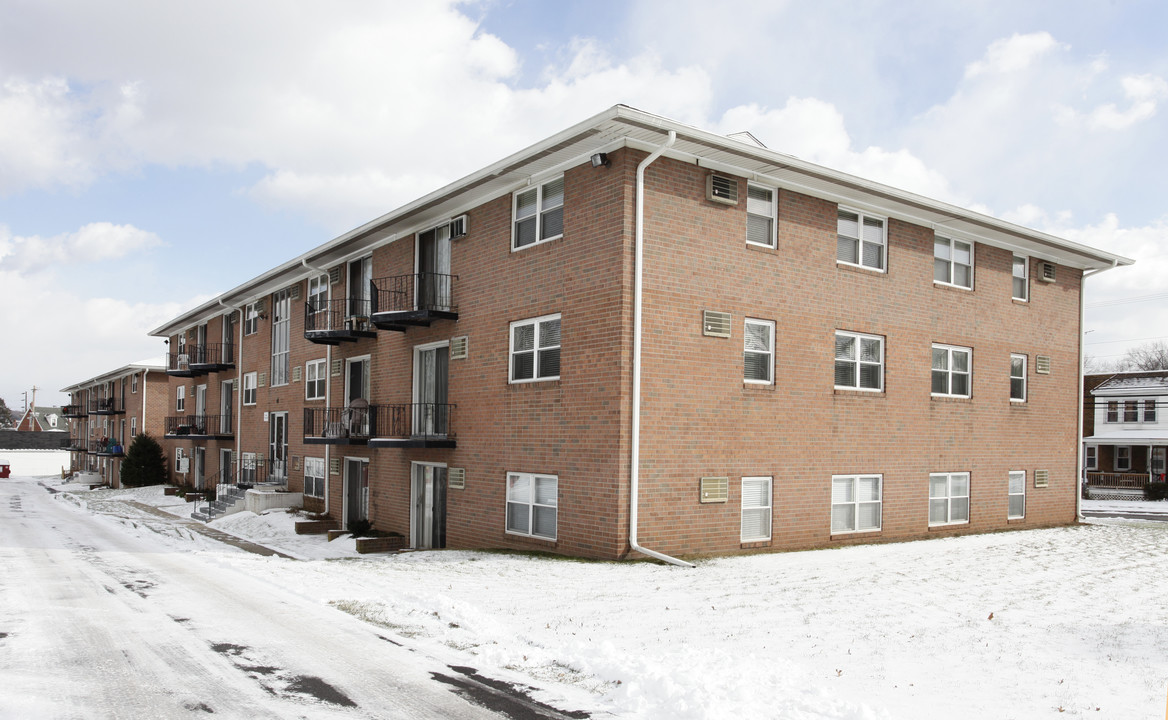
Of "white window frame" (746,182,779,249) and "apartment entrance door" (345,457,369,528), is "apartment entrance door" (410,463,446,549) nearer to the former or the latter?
"apartment entrance door" (345,457,369,528)

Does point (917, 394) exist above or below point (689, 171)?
below

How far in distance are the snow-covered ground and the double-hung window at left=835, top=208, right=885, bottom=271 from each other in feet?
20.0

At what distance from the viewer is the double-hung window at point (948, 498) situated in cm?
1866

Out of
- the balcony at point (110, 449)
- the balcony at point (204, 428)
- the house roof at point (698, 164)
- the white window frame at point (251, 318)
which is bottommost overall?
the balcony at point (110, 449)

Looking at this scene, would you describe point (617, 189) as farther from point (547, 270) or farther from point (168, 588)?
point (168, 588)

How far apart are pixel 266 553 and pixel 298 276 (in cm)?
1140

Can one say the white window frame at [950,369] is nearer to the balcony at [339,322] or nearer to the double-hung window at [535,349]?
the double-hung window at [535,349]

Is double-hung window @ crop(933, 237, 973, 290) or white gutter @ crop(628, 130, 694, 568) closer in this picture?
white gutter @ crop(628, 130, 694, 568)

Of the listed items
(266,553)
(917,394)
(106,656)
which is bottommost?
(266,553)

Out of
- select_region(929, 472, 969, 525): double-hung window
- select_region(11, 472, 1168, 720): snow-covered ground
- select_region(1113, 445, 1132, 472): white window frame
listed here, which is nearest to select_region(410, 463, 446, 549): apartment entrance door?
select_region(11, 472, 1168, 720): snow-covered ground

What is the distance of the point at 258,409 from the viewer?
3091 centimetres

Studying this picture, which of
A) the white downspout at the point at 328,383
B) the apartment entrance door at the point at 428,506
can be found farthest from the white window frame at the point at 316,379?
the apartment entrance door at the point at 428,506

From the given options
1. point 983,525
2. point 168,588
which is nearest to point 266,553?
point 168,588

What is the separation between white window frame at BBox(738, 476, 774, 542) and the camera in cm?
1516
